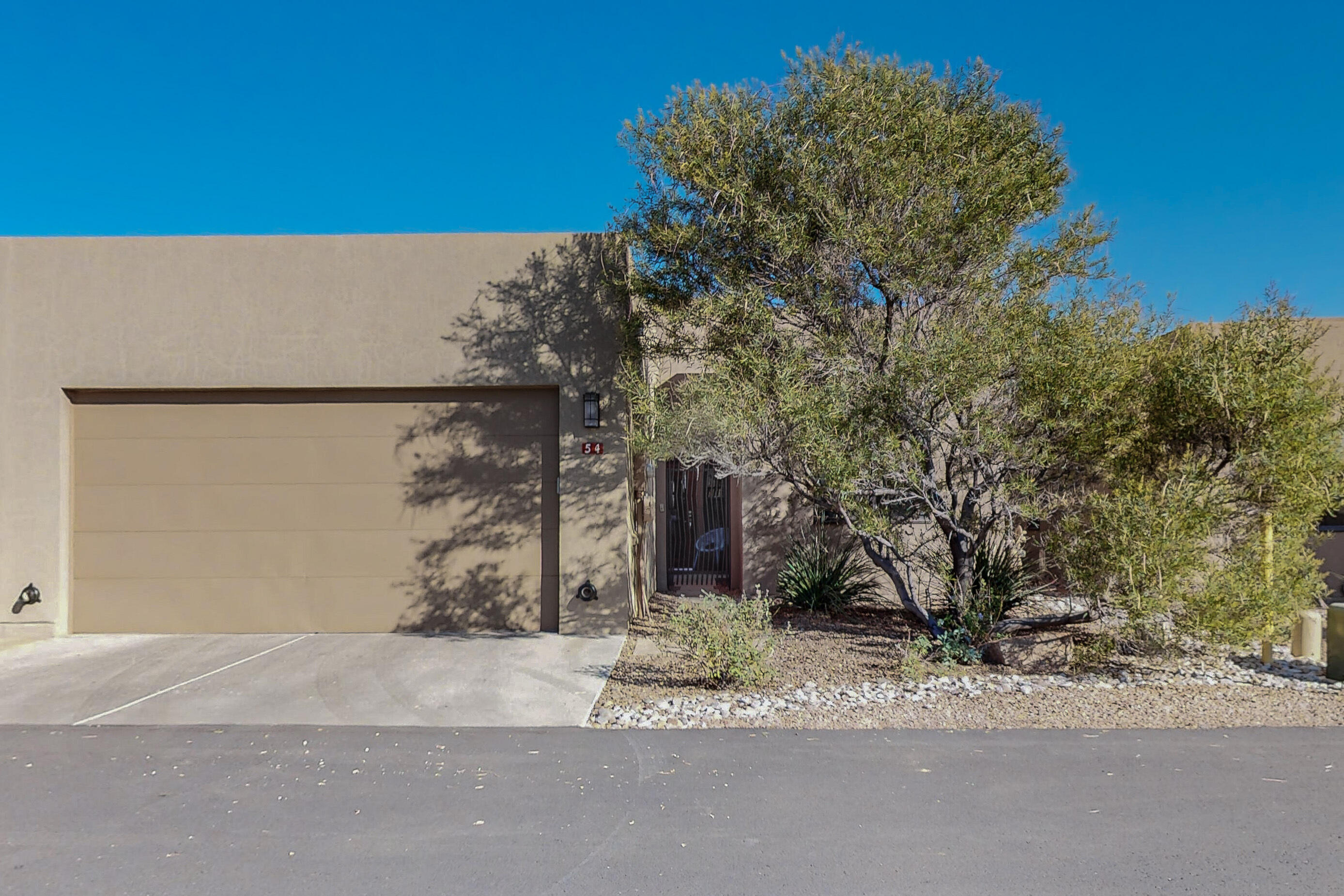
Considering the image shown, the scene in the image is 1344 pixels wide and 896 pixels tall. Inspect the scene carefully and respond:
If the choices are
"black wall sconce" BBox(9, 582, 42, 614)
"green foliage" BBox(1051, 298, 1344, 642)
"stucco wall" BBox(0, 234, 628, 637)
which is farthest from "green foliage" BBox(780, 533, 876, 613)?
"black wall sconce" BBox(9, 582, 42, 614)

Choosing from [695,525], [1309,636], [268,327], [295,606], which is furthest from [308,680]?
[1309,636]

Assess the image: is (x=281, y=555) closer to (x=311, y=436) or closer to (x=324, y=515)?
(x=324, y=515)

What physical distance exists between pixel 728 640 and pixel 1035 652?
290 centimetres

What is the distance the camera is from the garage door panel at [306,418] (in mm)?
8031

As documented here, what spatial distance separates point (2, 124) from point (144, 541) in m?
8.47

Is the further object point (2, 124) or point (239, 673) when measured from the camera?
point (2, 124)

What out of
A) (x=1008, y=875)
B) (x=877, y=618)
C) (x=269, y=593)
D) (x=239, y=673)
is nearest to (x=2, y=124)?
(x=269, y=593)

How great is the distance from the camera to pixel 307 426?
8086mm

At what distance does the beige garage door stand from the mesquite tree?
203 cm

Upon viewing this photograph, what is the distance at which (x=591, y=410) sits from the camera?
25.5ft

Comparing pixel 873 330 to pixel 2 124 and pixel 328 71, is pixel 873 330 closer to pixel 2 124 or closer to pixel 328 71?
pixel 328 71

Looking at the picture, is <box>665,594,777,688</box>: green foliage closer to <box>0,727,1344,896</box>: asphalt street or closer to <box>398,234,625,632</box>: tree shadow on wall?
<box>0,727,1344,896</box>: asphalt street

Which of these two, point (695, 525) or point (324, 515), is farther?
point (695, 525)

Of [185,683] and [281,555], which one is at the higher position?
[281,555]
